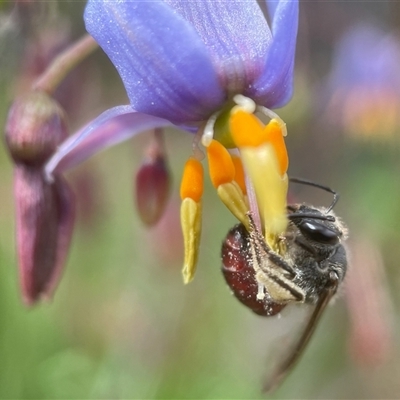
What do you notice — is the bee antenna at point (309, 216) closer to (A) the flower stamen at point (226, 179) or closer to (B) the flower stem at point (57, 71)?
(A) the flower stamen at point (226, 179)

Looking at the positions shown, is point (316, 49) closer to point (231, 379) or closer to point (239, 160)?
point (231, 379)

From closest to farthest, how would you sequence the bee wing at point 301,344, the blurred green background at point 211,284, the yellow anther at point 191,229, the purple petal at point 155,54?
the purple petal at point 155,54, the yellow anther at point 191,229, the bee wing at point 301,344, the blurred green background at point 211,284

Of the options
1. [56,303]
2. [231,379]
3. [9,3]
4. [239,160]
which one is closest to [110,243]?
[56,303]

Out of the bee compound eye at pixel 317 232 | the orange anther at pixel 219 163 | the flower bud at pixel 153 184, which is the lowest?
the flower bud at pixel 153 184

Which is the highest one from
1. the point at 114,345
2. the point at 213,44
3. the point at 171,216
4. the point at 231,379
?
the point at 213,44

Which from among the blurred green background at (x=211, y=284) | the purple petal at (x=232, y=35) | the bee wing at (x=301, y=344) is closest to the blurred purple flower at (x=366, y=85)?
the blurred green background at (x=211, y=284)

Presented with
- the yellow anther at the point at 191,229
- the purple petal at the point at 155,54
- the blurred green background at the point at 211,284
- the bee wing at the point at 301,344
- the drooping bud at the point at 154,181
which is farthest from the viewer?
the blurred green background at the point at 211,284

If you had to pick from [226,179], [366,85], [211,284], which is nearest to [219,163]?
[226,179]

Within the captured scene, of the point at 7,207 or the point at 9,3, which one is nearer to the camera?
the point at 9,3

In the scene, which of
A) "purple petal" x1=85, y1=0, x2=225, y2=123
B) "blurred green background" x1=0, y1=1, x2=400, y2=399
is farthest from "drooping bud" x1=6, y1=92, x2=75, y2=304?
"blurred green background" x1=0, y1=1, x2=400, y2=399
